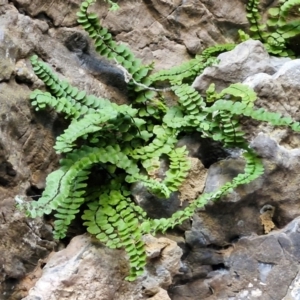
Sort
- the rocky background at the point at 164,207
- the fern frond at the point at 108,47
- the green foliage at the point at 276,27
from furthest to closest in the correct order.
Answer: the green foliage at the point at 276,27
the fern frond at the point at 108,47
the rocky background at the point at 164,207

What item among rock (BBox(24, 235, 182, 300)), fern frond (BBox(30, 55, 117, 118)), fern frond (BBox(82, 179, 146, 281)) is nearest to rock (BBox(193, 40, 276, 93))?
fern frond (BBox(30, 55, 117, 118))

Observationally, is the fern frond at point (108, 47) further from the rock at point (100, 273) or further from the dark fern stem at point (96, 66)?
the rock at point (100, 273)

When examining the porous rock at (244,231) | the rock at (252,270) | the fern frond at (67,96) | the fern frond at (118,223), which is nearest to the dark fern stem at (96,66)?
the fern frond at (67,96)

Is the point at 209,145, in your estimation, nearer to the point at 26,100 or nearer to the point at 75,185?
the point at 75,185

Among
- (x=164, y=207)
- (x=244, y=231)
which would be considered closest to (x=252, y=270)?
(x=244, y=231)

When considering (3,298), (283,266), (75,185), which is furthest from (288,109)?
(3,298)

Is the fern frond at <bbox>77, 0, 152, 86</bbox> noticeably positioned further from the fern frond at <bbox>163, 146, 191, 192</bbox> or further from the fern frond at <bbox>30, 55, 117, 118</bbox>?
the fern frond at <bbox>163, 146, 191, 192</bbox>

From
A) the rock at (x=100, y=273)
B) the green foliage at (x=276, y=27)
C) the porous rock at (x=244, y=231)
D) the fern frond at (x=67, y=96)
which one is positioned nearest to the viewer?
the rock at (x=100, y=273)
